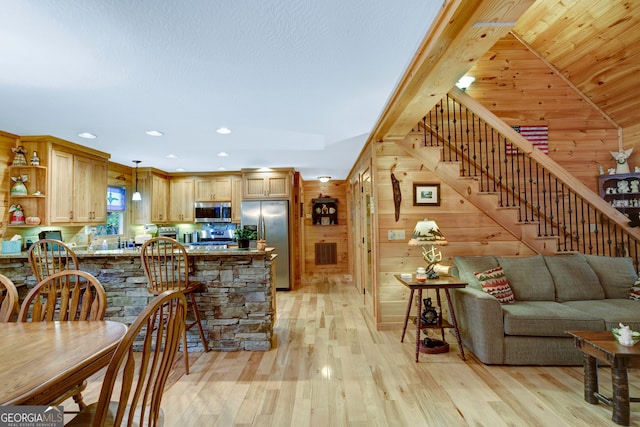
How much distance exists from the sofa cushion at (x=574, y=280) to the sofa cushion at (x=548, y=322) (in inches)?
19.6

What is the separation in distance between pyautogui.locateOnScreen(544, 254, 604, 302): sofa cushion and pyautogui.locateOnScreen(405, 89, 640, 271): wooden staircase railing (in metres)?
0.82

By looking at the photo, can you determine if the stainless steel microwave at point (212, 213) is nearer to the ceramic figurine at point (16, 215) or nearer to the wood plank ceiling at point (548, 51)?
the ceramic figurine at point (16, 215)

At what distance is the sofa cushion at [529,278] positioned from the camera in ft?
10.9

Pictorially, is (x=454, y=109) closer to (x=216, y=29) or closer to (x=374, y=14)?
(x=374, y=14)

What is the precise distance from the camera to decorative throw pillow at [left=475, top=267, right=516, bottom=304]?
10.5ft

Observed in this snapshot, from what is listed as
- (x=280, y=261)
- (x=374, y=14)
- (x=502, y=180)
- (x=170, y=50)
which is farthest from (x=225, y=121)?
(x=502, y=180)

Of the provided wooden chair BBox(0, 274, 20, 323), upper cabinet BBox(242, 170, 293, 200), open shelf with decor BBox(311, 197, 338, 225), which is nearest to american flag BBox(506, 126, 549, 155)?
upper cabinet BBox(242, 170, 293, 200)

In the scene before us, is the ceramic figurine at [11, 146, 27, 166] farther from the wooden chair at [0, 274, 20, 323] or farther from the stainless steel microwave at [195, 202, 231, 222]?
the stainless steel microwave at [195, 202, 231, 222]

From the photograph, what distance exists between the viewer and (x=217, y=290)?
3.31m

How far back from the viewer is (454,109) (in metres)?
4.39

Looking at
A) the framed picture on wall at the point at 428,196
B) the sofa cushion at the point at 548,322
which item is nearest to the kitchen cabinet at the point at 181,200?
the framed picture on wall at the point at 428,196

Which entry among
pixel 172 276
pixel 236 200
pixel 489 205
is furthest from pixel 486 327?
pixel 236 200

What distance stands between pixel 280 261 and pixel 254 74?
13.5 feet

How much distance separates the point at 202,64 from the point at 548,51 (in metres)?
5.17
